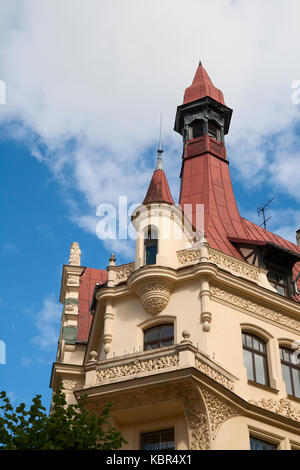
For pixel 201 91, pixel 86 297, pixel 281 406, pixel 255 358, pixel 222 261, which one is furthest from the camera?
pixel 201 91

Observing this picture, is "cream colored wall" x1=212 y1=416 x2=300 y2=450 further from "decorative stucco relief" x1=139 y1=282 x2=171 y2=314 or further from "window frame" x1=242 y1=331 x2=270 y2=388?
"decorative stucco relief" x1=139 y1=282 x2=171 y2=314

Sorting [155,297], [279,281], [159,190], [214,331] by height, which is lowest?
[214,331]

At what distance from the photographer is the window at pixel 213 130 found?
103 feet

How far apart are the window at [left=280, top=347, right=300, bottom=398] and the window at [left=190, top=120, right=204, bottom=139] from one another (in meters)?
11.8

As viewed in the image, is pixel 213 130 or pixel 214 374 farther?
pixel 213 130

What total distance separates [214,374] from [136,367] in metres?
2.20

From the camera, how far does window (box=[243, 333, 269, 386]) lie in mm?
21609

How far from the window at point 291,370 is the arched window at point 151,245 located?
5185 millimetres

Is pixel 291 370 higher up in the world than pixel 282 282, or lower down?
lower down

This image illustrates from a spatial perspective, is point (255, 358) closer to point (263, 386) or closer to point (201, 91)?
point (263, 386)

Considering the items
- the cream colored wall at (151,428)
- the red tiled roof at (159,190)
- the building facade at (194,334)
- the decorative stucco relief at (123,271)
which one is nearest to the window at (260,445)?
the building facade at (194,334)

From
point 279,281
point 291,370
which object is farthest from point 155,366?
point 279,281

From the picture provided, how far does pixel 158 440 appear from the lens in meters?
19.6
